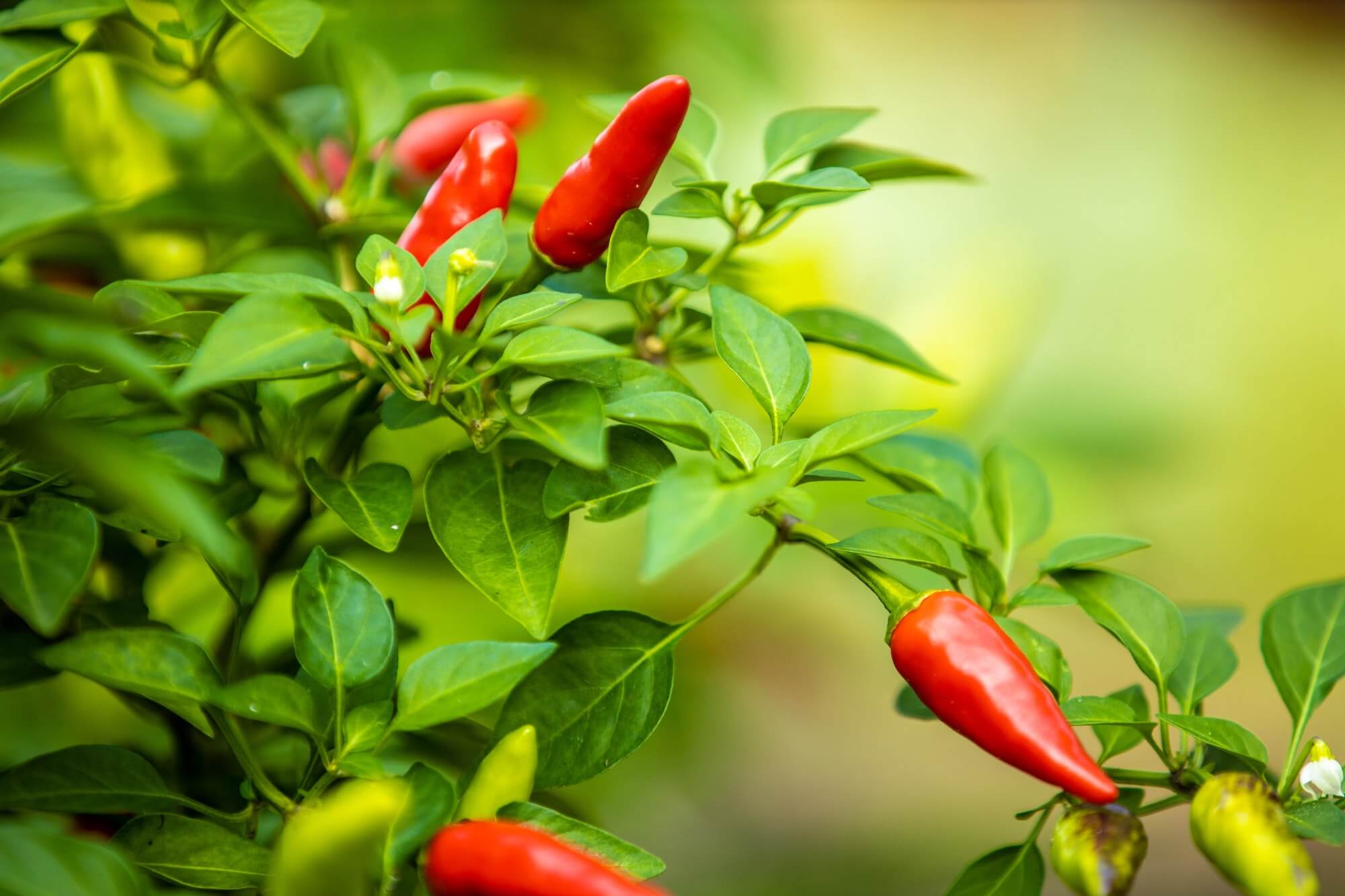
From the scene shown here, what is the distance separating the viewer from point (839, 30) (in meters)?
3.03

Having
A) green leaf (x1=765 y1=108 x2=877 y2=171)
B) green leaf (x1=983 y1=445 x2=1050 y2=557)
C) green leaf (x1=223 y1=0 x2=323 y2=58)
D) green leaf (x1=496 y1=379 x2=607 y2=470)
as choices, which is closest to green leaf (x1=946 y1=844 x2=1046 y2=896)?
green leaf (x1=983 y1=445 x2=1050 y2=557)

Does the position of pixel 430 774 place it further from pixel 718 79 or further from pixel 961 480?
pixel 718 79

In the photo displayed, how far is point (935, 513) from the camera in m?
0.51

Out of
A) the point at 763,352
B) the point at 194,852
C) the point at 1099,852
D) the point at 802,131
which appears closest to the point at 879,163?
the point at 802,131

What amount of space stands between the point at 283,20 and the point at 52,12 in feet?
0.37

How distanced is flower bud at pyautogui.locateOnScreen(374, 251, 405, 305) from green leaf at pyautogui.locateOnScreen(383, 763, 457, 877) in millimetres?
188

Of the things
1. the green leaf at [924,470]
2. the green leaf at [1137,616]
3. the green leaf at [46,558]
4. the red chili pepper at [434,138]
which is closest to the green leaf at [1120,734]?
the green leaf at [1137,616]

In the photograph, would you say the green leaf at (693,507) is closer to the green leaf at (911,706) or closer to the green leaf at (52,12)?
the green leaf at (911,706)

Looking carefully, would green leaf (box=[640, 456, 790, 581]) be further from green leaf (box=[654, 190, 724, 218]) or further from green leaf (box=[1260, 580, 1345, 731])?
green leaf (box=[1260, 580, 1345, 731])

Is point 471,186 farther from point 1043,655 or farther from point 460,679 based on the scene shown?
point 1043,655

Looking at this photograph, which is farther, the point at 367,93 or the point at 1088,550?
the point at 367,93

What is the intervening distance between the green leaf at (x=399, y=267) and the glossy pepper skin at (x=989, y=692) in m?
0.25

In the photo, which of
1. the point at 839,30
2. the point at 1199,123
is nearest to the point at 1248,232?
the point at 1199,123

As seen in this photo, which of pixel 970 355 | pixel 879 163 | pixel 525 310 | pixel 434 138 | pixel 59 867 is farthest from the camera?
pixel 970 355
